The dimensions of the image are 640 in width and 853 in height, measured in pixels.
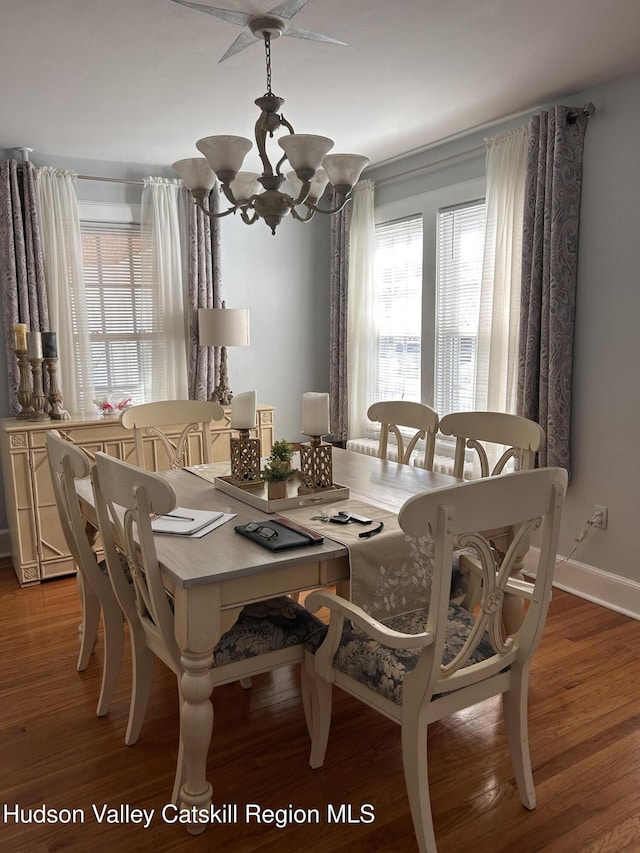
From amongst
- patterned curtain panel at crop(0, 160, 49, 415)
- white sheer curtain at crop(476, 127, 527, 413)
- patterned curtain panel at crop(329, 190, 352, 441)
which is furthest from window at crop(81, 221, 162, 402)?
white sheer curtain at crop(476, 127, 527, 413)

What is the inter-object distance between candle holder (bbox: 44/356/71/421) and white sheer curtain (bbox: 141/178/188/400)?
75cm

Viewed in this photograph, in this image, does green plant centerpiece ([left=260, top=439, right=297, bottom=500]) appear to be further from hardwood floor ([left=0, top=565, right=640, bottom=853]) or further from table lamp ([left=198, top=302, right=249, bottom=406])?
table lamp ([left=198, top=302, right=249, bottom=406])

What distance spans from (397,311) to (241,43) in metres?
2.49

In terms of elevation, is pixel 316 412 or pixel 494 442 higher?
pixel 316 412

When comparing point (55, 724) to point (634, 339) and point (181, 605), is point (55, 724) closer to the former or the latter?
point (181, 605)

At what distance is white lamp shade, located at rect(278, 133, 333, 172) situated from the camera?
86.9 inches

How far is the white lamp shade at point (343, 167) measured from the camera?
2418 millimetres

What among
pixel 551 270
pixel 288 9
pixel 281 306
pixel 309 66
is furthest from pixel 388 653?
pixel 281 306

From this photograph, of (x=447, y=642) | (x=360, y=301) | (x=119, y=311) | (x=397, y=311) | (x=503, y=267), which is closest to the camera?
(x=447, y=642)

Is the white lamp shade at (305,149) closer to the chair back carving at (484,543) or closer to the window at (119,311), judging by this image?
the chair back carving at (484,543)

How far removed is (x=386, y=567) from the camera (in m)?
2.06

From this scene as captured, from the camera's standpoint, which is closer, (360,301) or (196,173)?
(196,173)

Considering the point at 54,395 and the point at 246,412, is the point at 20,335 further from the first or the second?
the point at 246,412

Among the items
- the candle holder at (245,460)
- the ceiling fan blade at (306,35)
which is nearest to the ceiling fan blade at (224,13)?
the ceiling fan blade at (306,35)
